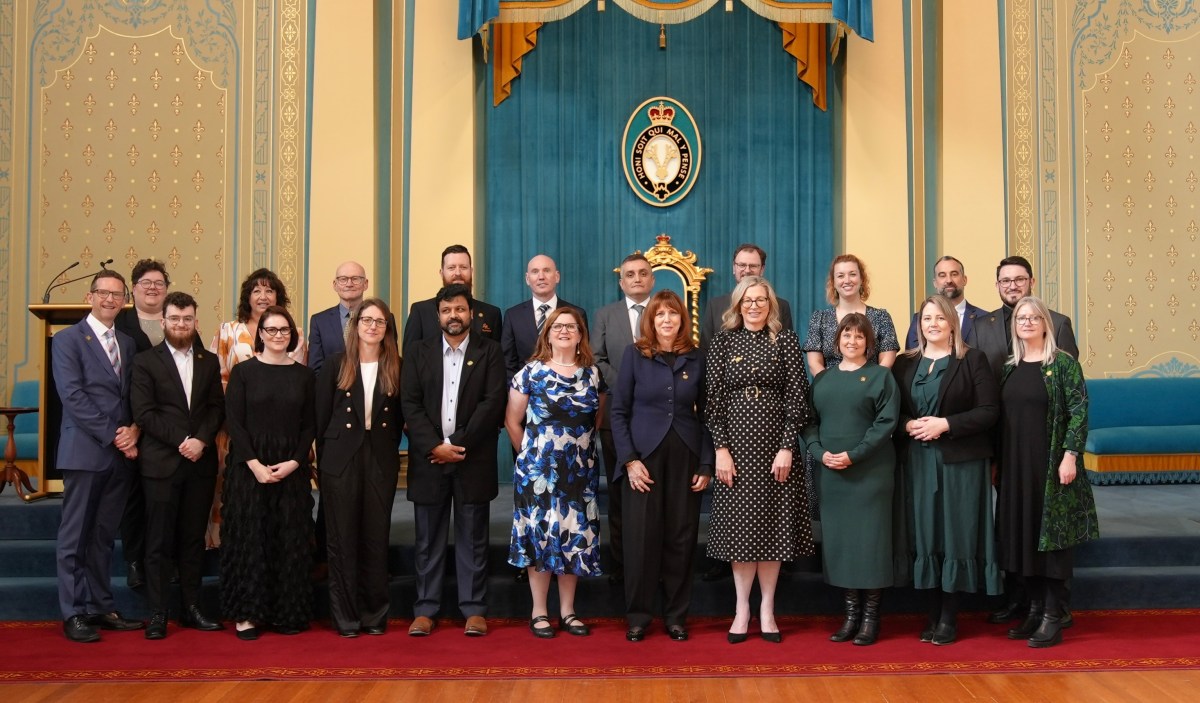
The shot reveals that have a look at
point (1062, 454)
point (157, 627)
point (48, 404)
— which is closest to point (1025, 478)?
point (1062, 454)

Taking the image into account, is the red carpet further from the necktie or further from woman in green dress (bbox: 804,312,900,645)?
the necktie

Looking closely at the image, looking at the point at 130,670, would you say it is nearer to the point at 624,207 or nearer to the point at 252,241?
the point at 252,241

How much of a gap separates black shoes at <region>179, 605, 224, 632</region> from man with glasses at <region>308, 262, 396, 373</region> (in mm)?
1157

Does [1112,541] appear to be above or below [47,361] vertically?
below

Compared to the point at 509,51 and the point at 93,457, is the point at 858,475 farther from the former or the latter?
the point at 509,51

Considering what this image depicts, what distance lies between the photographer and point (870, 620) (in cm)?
438

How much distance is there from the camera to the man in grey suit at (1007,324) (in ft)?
15.6

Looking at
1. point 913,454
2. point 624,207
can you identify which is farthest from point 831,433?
point 624,207

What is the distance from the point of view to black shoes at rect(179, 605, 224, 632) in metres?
4.58

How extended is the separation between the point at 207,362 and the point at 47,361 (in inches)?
50.7

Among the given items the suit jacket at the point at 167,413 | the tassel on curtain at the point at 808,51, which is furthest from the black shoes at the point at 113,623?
the tassel on curtain at the point at 808,51

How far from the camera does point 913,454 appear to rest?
4.44m

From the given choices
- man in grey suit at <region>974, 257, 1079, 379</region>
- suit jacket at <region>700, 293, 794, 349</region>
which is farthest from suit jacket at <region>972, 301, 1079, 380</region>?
suit jacket at <region>700, 293, 794, 349</region>

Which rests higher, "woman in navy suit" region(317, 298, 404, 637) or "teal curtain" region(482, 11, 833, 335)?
"teal curtain" region(482, 11, 833, 335)
